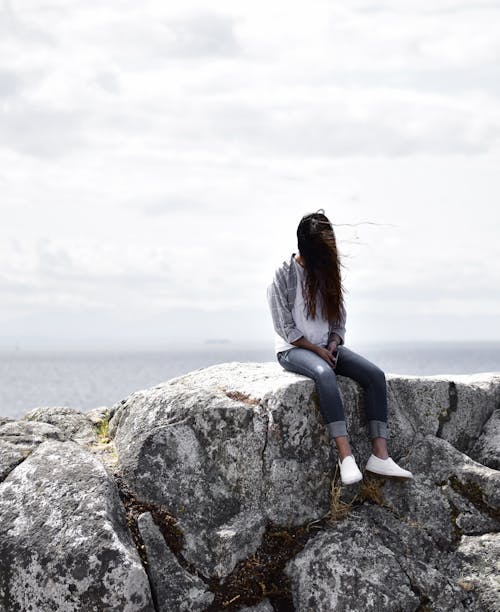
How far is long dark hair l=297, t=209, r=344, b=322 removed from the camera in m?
11.3

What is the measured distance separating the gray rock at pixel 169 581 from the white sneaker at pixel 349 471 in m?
2.30

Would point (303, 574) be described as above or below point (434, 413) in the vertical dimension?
below

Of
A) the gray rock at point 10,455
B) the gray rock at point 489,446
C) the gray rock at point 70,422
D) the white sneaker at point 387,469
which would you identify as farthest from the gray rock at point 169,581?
the gray rock at point 489,446

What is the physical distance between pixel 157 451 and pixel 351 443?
2.85m

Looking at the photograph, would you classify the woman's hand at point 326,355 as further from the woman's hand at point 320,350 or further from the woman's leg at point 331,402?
the woman's leg at point 331,402

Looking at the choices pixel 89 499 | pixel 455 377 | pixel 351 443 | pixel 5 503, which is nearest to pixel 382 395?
pixel 351 443

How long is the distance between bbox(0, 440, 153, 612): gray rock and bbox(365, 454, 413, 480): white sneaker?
3572 mm

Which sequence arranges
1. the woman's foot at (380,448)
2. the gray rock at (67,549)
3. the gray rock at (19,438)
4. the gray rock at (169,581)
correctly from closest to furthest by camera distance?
1. the gray rock at (67,549)
2. the gray rock at (169,581)
3. the gray rock at (19,438)
4. the woman's foot at (380,448)

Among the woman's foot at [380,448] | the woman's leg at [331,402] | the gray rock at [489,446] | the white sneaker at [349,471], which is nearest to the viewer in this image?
the white sneaker at [349,471]

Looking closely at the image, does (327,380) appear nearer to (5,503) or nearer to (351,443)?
(351,443)

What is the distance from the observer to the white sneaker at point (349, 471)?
399 inches

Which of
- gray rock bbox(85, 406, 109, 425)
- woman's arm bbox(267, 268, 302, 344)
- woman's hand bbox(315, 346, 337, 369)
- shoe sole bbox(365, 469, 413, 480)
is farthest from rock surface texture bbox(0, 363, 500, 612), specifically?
gray rock bbox(85, 406, 109, 425)

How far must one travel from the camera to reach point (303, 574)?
985 cm

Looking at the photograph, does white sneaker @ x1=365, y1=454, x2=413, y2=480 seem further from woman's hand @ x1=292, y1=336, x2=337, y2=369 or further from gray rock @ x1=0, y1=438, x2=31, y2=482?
gray rock @ x1=0, y1=438, x2=31, y2=482
